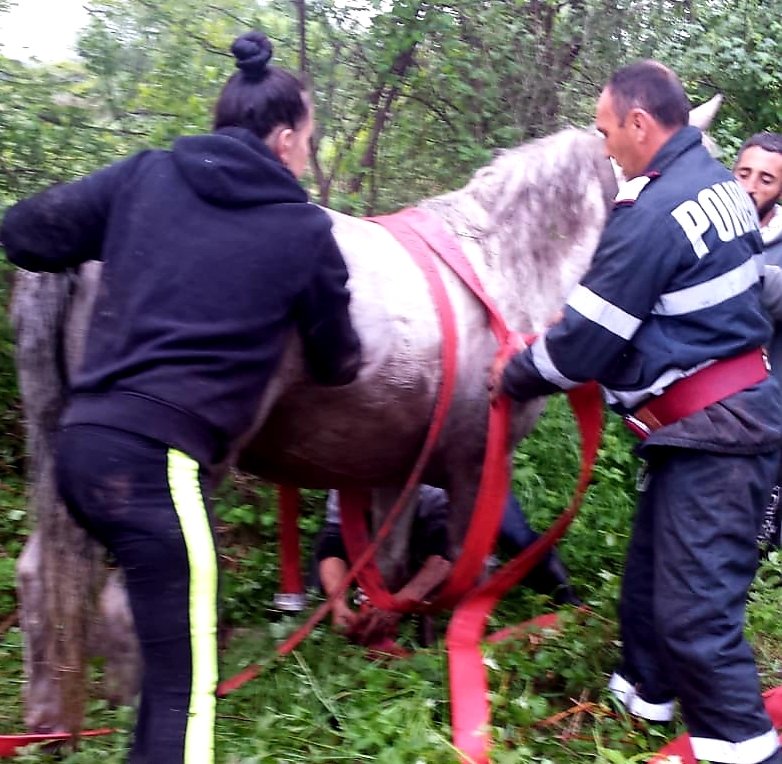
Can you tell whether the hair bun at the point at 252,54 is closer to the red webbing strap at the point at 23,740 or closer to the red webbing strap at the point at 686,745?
the red webbing strap at the point at 23,740

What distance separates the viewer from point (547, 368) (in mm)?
2350

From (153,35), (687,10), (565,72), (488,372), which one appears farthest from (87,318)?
(687,10)

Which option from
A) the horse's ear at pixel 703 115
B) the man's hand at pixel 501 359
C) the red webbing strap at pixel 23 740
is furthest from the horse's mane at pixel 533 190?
the red webbing strap at pixel 23 740

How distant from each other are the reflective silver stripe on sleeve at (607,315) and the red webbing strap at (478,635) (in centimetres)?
57

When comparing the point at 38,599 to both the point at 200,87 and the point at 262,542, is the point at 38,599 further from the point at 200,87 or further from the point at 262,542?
the point at 200,87

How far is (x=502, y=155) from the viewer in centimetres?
310

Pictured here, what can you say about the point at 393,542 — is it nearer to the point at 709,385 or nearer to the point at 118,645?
the point at 118,645

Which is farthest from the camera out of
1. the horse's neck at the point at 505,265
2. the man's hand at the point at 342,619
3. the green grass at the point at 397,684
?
the man's hand at the point at 342,619

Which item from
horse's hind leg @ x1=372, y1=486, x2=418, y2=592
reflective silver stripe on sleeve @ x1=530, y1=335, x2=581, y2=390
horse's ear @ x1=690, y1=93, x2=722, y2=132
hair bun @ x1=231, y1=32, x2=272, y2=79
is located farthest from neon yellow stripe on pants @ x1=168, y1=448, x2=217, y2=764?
horse's ear @ x1=690, y1=93, x2=722, y2=132

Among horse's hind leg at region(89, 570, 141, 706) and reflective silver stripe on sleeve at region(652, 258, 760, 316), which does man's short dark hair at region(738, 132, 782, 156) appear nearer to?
reflective silver stripe on sleeve at region(652, 258, 760, 316)

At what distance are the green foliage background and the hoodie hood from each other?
1402 mm

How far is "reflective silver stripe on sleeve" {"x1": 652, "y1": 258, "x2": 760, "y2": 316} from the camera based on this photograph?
2.21 meters

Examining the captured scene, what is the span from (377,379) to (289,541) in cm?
97

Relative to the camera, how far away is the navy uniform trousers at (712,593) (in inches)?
89.7
